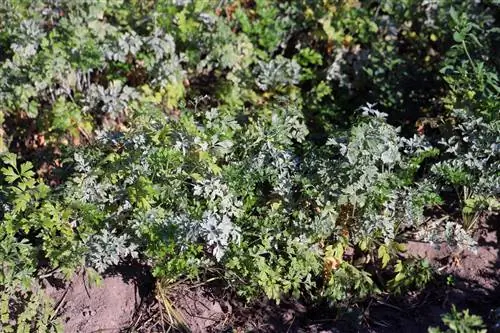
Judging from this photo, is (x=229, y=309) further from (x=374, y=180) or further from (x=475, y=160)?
(x=475, y=160)

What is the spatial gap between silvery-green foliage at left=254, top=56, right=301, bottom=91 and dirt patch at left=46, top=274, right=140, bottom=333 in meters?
1.94

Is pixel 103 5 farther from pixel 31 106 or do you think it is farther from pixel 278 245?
pixel 278 245

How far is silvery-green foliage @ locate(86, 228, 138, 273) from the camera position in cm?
422

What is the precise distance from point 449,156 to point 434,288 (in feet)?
3.07

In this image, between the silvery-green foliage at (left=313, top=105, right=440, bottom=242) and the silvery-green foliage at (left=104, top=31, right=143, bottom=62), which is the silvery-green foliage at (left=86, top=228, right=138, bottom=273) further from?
the silvery-green foliage at (left=104, top=31, right=143, bottom=62)

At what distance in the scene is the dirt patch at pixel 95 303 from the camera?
4.45m

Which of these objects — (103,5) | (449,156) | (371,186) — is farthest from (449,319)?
(103,5)

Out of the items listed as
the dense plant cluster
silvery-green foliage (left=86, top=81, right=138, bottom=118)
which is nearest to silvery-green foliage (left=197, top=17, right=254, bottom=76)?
the dense plant cluster

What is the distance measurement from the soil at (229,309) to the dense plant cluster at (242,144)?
5.0 inches

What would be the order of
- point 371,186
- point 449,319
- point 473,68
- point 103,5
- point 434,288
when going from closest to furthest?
point 449,319, point 371,186, point 434,288, point 473,68, point 103,5

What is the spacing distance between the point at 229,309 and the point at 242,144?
1.08 m

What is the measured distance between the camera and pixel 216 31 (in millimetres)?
5641

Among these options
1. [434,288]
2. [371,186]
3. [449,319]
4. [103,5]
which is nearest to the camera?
[449,319]

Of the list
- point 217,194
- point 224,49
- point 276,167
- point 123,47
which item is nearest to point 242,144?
point 276,167
